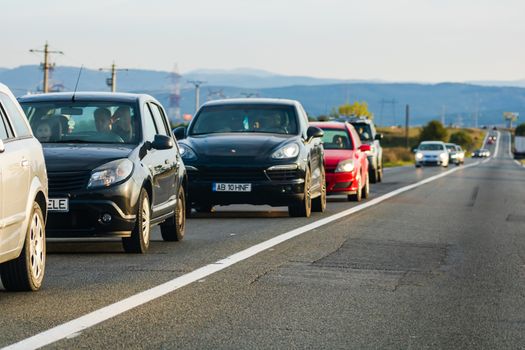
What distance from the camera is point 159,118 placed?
13680 mm

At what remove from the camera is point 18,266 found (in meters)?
8.64

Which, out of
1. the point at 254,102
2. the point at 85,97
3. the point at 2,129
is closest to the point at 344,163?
the point at 254,102

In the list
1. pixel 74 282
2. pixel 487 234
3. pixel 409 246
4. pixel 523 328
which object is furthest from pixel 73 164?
pixel 487 234

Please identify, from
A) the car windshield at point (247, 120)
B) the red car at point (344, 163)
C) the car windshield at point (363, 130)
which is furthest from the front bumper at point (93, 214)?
the car windshield at point (363, 130)

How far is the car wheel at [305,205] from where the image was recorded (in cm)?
1755

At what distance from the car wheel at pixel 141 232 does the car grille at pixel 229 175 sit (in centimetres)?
516

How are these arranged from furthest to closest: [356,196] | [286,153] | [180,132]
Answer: [356,196] → [180,132] → [286,153]

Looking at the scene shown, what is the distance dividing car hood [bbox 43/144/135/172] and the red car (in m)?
10.9

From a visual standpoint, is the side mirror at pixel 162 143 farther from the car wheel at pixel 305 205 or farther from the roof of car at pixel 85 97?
the car wheel at pixel 305 205

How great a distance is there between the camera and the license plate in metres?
17.2

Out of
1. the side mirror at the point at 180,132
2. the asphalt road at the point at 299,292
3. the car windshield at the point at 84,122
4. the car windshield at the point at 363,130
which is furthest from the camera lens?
the car windshield at the point at 363,130

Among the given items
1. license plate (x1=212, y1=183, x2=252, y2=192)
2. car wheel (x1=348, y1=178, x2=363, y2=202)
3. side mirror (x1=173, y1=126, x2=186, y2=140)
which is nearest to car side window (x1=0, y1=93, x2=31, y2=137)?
license plate (x1=212, y1=183, x2=252, y2=192)

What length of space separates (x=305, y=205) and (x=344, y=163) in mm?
5319

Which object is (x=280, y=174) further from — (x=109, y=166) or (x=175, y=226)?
(x=109, y=166)
